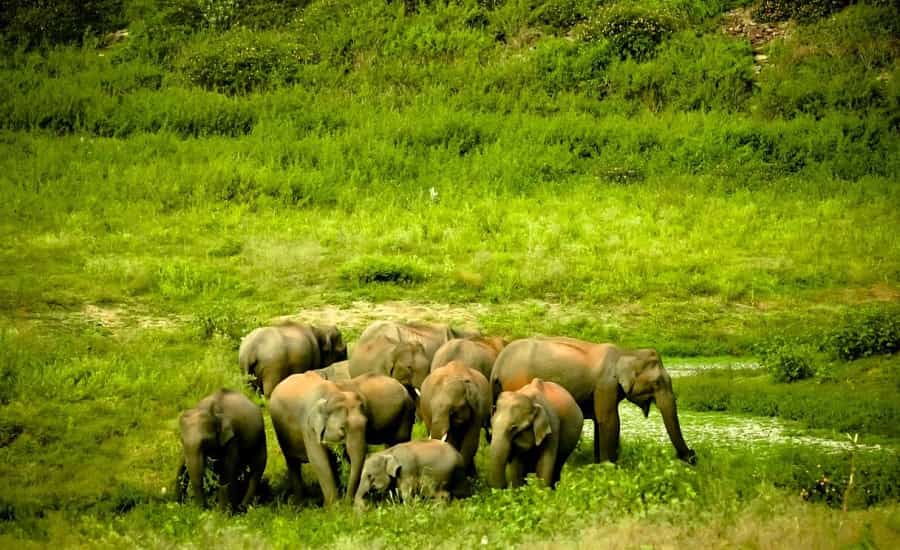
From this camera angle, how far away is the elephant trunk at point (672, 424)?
41.3 feet

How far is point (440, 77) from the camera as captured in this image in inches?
1375

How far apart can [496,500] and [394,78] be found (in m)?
25.4

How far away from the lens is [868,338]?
1731 cm

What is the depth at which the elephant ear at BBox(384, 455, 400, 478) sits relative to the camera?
1074 cm

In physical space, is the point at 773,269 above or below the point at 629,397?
below

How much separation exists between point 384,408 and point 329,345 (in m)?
3.96

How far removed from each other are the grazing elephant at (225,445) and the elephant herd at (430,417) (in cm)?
1

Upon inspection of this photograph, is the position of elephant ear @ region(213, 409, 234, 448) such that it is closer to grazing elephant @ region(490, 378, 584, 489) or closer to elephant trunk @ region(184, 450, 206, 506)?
elephant trunk @ region(184, 450, 206, 506)

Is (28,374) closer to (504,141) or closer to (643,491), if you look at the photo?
(643,491)

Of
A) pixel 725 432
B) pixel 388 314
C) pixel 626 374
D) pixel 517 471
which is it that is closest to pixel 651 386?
pixel 626 374

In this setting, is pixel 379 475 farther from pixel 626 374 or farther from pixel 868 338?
pixel 868 338

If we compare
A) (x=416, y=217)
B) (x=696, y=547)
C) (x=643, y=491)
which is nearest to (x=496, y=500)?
(x=643, y=491)

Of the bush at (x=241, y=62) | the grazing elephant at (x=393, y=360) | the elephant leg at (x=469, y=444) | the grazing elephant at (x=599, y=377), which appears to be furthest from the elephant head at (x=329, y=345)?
the bush at (x=241, y=62)

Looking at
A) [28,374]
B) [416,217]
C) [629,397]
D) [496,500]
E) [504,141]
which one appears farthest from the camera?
[504,141]
